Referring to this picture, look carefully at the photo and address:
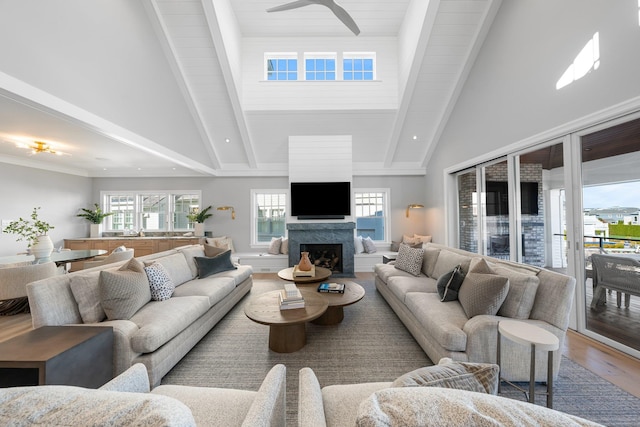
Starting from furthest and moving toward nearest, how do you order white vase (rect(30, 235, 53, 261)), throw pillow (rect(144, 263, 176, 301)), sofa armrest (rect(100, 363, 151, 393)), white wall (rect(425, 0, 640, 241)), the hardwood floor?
white vase (rect(30, 235, 53, 261)) → throw pillow (rect(144, 263, 176, 301)) → white wall (rect(425, 0, 640, 241)) → the hardwood floor → sofa armrest (rect(100, 363, 151, 393))

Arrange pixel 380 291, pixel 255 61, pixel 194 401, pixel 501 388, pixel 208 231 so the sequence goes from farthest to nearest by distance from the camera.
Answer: pixel 208 231
pixel 255 61
pixel 380 291
pixel 501 388
pixel 194 401

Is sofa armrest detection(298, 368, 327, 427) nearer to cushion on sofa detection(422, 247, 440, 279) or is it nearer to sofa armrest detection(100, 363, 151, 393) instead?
sofa armrest detection(100, 363, 151, 393)

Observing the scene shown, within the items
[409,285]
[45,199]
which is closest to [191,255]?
[409,285]

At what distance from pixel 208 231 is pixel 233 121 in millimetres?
3046

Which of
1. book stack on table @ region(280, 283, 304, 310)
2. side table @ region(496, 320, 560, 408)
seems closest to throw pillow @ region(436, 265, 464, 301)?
side table @ region(496, 320, 560, 408)

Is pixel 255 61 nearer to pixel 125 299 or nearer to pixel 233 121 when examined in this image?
pixel 233 121

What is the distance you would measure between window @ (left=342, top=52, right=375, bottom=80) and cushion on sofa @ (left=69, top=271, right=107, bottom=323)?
5.43 meters

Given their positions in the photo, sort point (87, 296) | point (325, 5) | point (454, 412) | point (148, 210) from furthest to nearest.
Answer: point (148, 210) < point (325, 5) < point (87, 296) < point (454, 412)

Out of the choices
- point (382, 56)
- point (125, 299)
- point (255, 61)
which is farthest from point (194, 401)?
point (382, 56)

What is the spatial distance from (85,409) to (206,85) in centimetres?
523

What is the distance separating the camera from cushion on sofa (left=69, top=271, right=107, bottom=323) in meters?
2.18

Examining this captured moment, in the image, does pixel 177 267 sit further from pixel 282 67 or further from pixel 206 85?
pixel 282 67

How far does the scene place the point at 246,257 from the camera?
20.1ft

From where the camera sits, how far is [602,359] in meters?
2.38
